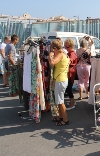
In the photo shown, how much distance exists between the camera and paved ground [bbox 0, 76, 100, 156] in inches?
156

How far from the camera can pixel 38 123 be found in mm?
5164

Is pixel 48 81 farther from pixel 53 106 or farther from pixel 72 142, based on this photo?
pixel 72 142

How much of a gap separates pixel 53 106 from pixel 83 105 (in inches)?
59.8

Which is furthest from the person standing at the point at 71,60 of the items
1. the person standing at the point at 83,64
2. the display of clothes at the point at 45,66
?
the display of clothes at the point at 45,66

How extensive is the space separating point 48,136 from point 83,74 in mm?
2455

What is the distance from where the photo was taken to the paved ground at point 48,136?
13.0 feet

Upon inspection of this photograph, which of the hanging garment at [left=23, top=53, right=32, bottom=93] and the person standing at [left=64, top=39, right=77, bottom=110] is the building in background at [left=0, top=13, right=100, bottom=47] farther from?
the hanging garment at [left=23, top=53, right=32, bottom=93]

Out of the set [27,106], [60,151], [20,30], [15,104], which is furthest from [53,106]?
[20,30]

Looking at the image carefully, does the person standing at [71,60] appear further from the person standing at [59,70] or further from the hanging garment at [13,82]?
the hanging garment at [13,82]

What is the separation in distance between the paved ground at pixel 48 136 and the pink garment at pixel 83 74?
2.94 ft

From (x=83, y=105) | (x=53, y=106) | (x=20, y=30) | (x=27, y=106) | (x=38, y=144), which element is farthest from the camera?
(x=20, y=30)

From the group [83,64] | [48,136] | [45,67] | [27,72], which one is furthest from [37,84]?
[83,64]

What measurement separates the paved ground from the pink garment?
90cm

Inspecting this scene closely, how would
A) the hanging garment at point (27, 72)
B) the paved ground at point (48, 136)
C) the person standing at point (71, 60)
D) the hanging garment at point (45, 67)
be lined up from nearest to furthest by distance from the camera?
the paved ground at point (48, 136) < the hanging garment at point (27, 72) < the hanging garment at point (45, 67) < the person standing at point (71, 60)
